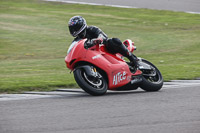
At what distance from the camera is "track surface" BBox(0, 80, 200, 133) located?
5.25m

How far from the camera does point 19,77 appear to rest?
9.93 m

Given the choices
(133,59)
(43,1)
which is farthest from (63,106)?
(43,1)

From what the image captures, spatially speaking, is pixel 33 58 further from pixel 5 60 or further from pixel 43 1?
pixel 43 1

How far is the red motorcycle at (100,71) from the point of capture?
735 cm

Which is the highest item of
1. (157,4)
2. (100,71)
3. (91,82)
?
(100,71)

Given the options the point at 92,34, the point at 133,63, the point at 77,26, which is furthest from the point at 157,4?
the point at 77,26

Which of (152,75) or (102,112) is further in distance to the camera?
(152,75)

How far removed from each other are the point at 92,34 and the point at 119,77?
86 cm

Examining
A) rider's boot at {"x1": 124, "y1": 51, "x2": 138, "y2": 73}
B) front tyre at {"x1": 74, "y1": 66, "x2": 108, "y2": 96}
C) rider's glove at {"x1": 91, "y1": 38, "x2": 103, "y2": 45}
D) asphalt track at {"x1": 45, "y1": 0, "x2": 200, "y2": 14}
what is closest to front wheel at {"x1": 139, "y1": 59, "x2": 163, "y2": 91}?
rider's boot at {"x1": 124, "y1": 51, "x2": 138, "y2": 73}

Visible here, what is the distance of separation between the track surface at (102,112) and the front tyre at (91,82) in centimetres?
12

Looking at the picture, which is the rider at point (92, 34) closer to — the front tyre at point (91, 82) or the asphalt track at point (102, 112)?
the front tyre at point (91, 82)

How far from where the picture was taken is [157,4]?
76.9 feet

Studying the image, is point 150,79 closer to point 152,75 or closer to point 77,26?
point 152,75

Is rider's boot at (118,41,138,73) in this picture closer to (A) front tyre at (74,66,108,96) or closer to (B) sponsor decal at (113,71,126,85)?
(B) sponsor decal at (113,71,126,85)
